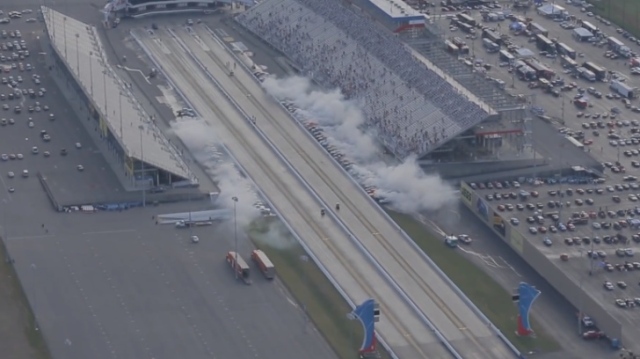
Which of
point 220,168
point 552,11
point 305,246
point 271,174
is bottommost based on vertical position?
point 552,11

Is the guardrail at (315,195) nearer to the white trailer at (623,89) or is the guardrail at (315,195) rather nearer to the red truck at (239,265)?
the red truck at (239,265)

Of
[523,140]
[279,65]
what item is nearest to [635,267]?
[523,140]

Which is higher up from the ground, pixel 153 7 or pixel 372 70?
pixel 372 70

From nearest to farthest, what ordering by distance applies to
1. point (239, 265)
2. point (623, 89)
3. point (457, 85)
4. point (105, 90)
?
point (239, 265) < point (457, 85) < point (105, 90) < point (623, 89)

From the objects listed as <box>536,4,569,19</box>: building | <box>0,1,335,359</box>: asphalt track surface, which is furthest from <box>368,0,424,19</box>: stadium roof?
<box>0,1,335,359</box>: asphalt track surface

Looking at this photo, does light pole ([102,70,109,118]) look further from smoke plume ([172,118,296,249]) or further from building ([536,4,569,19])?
building ([536,4,569,19])

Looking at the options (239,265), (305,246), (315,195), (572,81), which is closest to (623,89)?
(572,81)

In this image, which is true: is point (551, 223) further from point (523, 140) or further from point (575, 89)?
point (575, 89)

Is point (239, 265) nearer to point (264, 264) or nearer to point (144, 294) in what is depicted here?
point (264, 264)

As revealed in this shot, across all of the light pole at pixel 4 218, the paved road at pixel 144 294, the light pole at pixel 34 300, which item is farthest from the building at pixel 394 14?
the light pole at pixel 34 300
